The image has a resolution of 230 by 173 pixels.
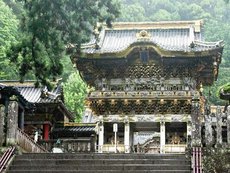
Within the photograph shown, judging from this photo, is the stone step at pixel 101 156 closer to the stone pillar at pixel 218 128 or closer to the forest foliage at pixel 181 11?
the stone pillar at pixel 218 128

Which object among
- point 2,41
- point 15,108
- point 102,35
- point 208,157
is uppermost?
point 2,41

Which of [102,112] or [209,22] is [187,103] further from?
[209,22]

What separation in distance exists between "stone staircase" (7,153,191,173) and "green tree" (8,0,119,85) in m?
2.61

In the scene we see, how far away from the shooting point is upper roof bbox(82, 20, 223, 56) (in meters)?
26.9

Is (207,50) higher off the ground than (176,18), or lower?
lower

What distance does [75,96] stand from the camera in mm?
44156

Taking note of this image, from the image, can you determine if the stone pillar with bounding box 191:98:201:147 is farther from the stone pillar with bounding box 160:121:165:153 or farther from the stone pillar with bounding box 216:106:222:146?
the stone pillar with bounding box 160:121:165:153

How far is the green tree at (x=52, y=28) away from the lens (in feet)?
45.4

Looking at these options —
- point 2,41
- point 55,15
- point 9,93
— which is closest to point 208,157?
point 55,15

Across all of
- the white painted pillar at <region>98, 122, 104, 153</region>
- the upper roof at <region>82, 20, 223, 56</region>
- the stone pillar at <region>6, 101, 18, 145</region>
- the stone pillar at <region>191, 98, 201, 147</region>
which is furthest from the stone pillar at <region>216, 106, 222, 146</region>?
the white painted pillar at <region>98, 122, 104, 153</region>

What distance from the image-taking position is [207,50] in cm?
2634

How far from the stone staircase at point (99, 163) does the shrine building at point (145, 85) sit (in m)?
10.5

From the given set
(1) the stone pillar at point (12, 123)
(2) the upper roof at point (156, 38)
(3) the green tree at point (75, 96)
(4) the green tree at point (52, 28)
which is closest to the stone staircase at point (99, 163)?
(1) the stone pillar at point (12, 123)

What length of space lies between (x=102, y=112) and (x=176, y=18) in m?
64.4
